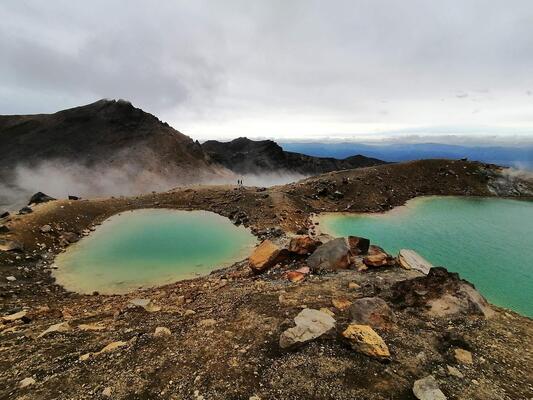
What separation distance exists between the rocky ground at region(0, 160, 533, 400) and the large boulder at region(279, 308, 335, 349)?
0.04m

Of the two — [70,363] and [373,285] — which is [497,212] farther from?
[70,363]

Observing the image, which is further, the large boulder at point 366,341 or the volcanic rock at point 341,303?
the volcanic rock at point 341,303

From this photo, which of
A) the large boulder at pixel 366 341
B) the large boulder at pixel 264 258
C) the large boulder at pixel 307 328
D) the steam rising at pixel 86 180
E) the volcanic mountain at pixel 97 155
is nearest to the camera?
the large boulder at pixel 366 341

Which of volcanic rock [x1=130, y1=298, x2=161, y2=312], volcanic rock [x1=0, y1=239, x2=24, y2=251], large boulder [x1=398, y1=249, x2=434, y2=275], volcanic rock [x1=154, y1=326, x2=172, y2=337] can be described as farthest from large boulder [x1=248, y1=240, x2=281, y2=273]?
volcanic rock [x1=0, y1=239, x2=24, y2=251]

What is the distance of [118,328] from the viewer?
37.2 feet

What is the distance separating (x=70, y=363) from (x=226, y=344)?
14.1ft

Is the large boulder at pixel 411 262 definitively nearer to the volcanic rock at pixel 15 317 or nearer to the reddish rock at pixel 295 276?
the reddish rock at pixel 295 276

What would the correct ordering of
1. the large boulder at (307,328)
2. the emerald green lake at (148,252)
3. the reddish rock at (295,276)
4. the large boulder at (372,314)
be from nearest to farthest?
the large boulder at (307,328), the large boulder at (372,314), the reddish rock at (295,276), the emerald green lake at (148,252)

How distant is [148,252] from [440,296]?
19.7 metres

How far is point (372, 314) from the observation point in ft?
34.1

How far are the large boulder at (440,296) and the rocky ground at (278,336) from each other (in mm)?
49

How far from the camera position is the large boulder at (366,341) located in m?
8.77

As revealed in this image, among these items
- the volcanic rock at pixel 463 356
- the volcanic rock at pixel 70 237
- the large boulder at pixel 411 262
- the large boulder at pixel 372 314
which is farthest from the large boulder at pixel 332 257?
the volcanic rock at pixel 70 237

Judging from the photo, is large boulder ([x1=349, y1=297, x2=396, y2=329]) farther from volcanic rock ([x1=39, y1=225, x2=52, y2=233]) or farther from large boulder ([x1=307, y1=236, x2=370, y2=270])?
volcanic rock ([x1=39, y1=225, x2=52, y2=233])
